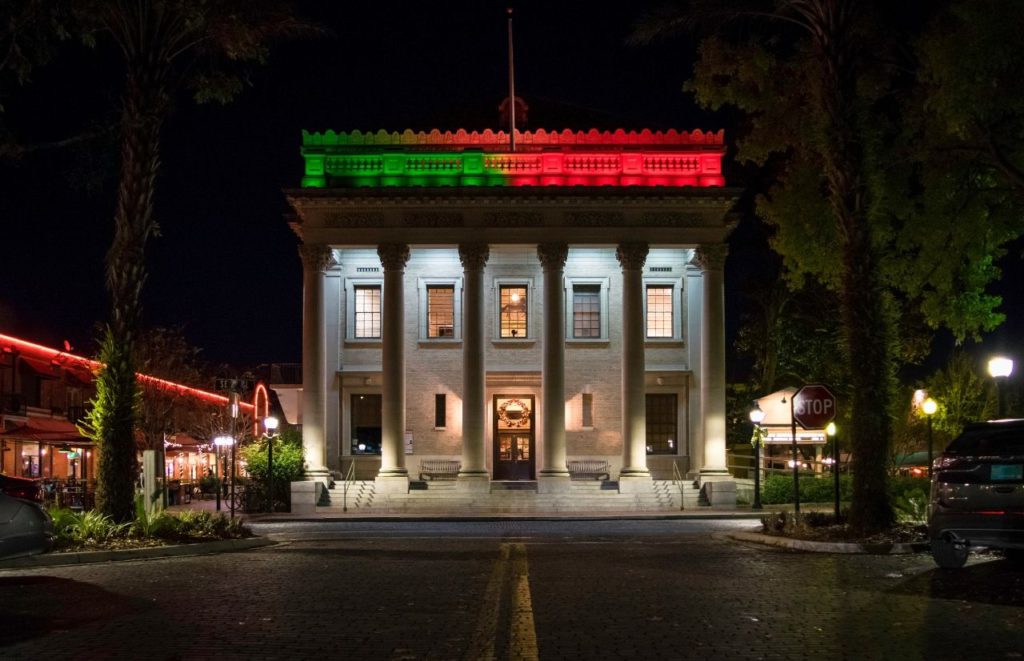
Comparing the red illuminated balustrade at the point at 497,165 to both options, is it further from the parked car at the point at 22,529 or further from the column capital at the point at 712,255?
the parked car at the point at 22,529

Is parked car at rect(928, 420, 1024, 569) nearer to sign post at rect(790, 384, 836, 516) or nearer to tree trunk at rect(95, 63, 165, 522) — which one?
sign post at rect(790, 384, 836, 516)

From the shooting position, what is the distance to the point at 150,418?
47.4 metres

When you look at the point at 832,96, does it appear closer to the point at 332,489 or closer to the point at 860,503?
the point at 860,503

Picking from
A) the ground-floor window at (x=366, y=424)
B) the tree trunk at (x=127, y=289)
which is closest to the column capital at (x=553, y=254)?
the ground-floor window at (x=366, y=424)

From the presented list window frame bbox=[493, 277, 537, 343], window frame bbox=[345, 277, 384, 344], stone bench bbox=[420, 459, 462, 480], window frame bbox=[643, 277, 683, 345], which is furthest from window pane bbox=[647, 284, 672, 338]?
window frame bbox=[345, 277, 384, 344]

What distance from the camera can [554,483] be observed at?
39.6m

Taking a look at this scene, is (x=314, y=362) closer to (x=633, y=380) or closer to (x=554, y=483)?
(x=554, y=483)

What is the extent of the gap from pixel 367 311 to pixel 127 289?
23.4 m

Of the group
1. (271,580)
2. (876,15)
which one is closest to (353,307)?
(876,15)

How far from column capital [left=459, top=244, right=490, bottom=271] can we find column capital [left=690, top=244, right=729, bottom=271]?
7814mm

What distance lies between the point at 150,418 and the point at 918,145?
3444 cm

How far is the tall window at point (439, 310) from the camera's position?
145 feet

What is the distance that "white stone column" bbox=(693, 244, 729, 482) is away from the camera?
4009 cm

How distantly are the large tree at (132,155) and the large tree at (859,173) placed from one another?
8697 millimetres
